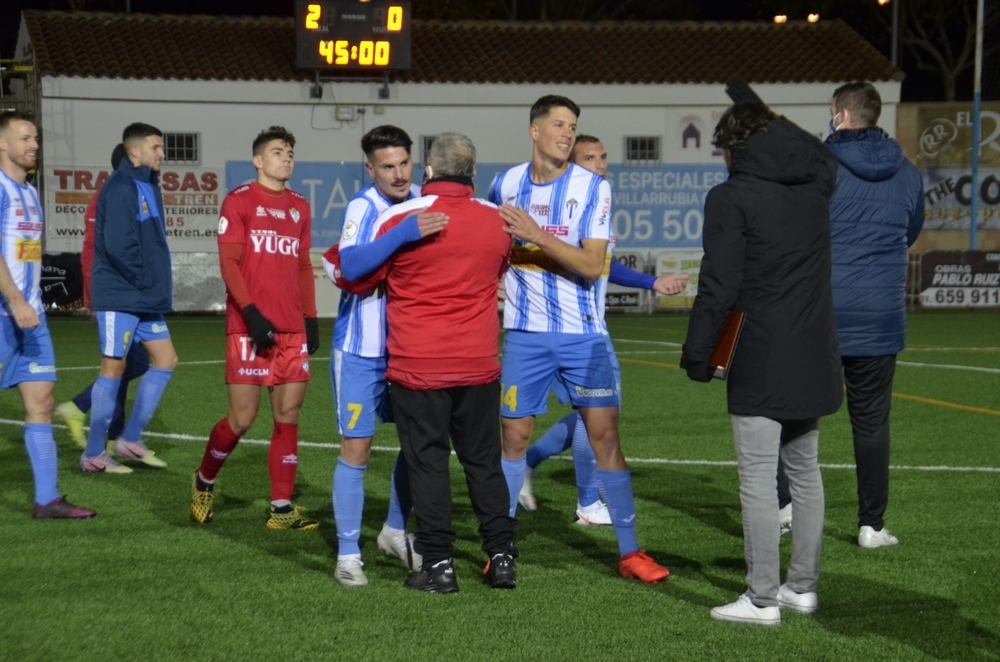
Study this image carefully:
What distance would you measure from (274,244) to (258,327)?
1.94ft

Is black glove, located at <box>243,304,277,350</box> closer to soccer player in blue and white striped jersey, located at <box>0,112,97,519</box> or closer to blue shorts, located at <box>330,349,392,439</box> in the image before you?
blue shorts, located at <box>330,349,392,439</box>

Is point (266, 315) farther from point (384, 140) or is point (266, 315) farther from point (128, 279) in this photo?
point (128, 279)

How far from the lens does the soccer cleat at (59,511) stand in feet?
22.4

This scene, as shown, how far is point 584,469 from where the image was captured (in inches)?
273

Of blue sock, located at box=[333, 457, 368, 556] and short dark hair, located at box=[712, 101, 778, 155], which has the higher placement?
short dark hair, located at box=[712, 101, 778, 155]

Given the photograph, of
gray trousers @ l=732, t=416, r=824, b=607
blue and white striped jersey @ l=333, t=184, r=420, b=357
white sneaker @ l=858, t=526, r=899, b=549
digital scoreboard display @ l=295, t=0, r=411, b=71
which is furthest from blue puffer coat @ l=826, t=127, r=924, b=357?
digital scoreboard display @ l=295, t=0, r=411, b=71

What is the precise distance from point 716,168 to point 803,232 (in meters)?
27.3

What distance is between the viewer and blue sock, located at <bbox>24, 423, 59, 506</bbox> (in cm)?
685

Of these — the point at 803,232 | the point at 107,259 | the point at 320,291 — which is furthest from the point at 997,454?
the point at 320,291

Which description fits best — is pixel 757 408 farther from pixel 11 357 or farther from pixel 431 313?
pixel 11 357

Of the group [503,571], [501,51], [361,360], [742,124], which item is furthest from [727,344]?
[501,51]

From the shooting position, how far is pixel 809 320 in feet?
15.8

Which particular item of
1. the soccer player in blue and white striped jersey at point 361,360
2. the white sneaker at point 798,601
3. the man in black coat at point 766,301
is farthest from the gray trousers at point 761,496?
the soccer player in blue and white striped jersey at point 361,360

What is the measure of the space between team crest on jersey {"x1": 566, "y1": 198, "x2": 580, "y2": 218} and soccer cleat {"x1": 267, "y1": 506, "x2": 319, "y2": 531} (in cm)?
229
